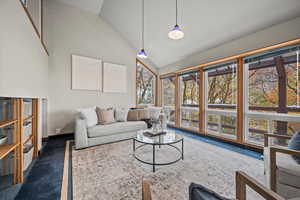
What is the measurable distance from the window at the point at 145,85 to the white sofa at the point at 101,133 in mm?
1870

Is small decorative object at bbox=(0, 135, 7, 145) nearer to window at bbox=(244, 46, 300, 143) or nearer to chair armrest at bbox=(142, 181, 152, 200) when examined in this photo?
chair armrest at bbox=(142, 181, 152, 200)

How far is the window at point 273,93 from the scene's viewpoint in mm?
2324

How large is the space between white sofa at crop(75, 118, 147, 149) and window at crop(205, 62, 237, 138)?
2083 mm

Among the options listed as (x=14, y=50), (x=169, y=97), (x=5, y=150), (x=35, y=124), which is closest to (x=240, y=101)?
(x=169, y=97)

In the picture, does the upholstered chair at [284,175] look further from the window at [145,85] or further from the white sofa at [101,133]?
the window at [145,85]

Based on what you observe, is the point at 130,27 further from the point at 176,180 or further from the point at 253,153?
the point at 253,153

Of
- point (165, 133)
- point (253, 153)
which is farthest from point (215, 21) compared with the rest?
point (253, 153)

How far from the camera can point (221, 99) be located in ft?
11.3

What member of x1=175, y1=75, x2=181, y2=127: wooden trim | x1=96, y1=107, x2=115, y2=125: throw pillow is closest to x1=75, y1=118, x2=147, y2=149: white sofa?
x1=96, y1=107, x2=115, y2=125: throw pillow

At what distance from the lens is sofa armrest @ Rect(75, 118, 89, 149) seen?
2.68 m

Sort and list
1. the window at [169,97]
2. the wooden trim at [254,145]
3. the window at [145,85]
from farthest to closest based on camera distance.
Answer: the window at [145,85], the window at [169,97], the wooden trim at [254,145]

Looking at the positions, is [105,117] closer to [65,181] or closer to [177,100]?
[65,181]

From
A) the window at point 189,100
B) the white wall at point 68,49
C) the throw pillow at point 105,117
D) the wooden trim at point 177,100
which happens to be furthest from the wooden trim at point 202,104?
the white wall at point 68,49

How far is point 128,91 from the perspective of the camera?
473 centimetres
